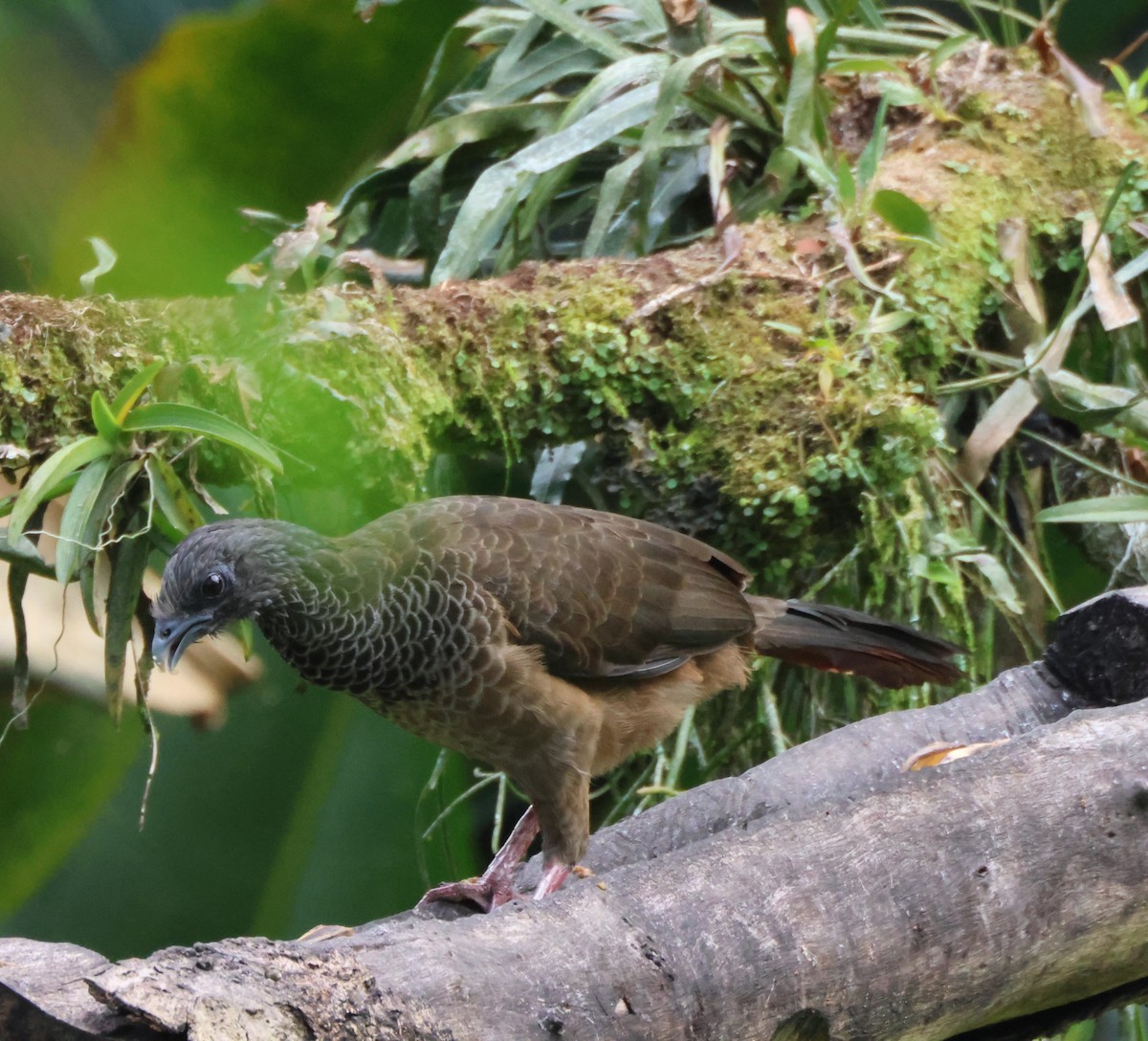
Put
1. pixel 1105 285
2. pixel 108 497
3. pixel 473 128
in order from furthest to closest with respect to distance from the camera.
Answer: pixel 473 128
pixel 1105 285
pixel 108 497

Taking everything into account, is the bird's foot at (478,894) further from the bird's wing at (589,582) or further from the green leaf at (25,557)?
the green leaf at (25,557)

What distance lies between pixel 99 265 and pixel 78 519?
1.42 feet

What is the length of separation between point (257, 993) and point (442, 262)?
179 centimetres

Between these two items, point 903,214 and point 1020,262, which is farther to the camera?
Result: point 1020,262

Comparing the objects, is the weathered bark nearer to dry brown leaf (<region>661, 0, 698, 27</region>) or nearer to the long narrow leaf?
the long narrow leaf

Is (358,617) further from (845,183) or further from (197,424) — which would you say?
(845,183)

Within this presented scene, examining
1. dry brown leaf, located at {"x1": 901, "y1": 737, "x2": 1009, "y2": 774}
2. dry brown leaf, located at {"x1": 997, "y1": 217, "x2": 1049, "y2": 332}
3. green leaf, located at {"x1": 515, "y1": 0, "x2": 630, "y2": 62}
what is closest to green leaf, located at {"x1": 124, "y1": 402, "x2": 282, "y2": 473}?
dry brown leaf, located at {"x1": 901, "y1": 737, "x2": 1009, "y2": 774}

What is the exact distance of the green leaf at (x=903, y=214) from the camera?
2248 millimetres

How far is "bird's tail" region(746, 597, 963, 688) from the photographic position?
6.60 ft

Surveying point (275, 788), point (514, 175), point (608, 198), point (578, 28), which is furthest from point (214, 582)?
point (578, 28)

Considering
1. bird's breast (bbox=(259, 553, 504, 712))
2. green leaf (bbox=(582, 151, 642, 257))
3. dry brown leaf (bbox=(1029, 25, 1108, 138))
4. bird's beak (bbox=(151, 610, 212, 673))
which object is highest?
bird's beak (bbox=(151, 610, 212, 673))

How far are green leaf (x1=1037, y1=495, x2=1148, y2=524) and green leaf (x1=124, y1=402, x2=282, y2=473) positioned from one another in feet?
4.40

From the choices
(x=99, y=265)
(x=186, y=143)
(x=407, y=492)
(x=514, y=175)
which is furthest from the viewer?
(x=514, y=175)

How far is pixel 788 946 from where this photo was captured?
1158 millimetres
